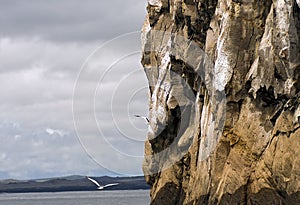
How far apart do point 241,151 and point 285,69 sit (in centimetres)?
672

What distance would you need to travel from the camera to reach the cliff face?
137 ft

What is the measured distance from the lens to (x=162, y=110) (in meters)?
61.1

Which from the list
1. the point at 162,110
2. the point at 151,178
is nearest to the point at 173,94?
the point at 162,110

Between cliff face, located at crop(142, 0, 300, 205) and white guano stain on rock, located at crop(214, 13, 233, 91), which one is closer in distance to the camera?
cliff face, located at crop(142, 0, 300, 205)

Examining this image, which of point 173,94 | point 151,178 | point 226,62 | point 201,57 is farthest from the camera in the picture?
point 151,178

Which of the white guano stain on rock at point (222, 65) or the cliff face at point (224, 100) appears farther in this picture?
the white guano stain on rock at point (222, 65)

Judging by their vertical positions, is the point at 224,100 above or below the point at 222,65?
below

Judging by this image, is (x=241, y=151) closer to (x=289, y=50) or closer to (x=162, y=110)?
(x=289, y=50)

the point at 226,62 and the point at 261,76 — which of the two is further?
the point at 226,62

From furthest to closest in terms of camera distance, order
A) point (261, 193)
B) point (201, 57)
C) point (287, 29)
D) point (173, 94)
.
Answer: point (173, 94), point (201, 57), point (261, 193), point (287, 29)

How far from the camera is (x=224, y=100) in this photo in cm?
4847

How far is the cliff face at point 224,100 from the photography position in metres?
41.7

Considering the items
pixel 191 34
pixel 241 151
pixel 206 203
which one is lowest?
pixel 206 203

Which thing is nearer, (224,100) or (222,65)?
(222,65)
